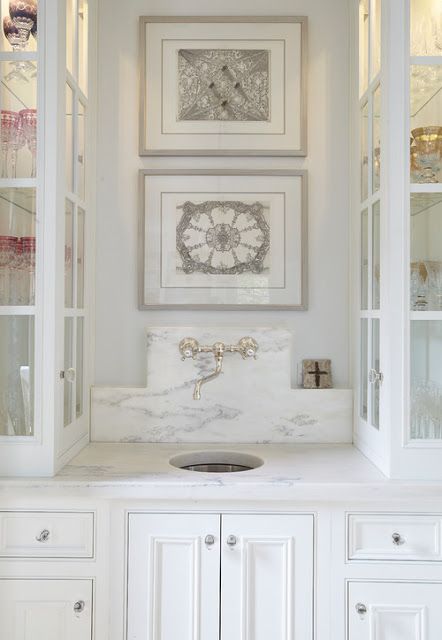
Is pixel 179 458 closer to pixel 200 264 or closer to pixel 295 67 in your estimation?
pixel 200 264

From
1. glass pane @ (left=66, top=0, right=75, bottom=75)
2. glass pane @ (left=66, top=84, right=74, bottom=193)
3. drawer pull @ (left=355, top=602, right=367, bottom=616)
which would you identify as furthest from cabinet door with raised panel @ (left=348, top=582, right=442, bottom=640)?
glass pane @ (left=66, top=0, right=75, bottom=75)

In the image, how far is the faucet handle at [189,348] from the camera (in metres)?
2.00

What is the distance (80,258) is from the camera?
1.99 metres

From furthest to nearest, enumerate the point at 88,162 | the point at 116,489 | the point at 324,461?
1. the point at 88,162
2. the point at 324,461
3. the point at 116,489

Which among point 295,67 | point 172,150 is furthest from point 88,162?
point 295,67

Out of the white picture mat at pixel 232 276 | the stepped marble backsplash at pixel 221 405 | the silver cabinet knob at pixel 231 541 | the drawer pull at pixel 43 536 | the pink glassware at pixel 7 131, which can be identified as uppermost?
the pink glassware at pixel 7 131

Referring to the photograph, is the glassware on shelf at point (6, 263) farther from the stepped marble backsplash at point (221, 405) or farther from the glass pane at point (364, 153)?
the glass pane at point (364, 153)

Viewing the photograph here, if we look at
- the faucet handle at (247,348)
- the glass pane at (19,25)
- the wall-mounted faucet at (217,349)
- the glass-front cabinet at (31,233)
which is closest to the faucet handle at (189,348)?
the wall-mounted faucet at (217,349)

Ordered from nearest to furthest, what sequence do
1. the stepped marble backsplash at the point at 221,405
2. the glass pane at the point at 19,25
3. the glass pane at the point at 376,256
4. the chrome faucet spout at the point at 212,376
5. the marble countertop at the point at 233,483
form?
the marble countertop at the point at 233,483 < the glass pane at the point at 19,25 < the glass pane at the point at 376,256 < the chrome faucet spout at the point at 212,376 < the stepped marble backsplash at the point at 221,405

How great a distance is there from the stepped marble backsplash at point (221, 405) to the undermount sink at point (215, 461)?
0.11 metres

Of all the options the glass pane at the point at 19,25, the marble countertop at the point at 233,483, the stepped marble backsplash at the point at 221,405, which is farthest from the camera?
the stepped marble backsplash at the point at 221,405

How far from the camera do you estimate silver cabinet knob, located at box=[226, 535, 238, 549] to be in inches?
61.6

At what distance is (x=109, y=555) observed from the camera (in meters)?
1.57

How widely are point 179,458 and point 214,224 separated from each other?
0.87 metres
